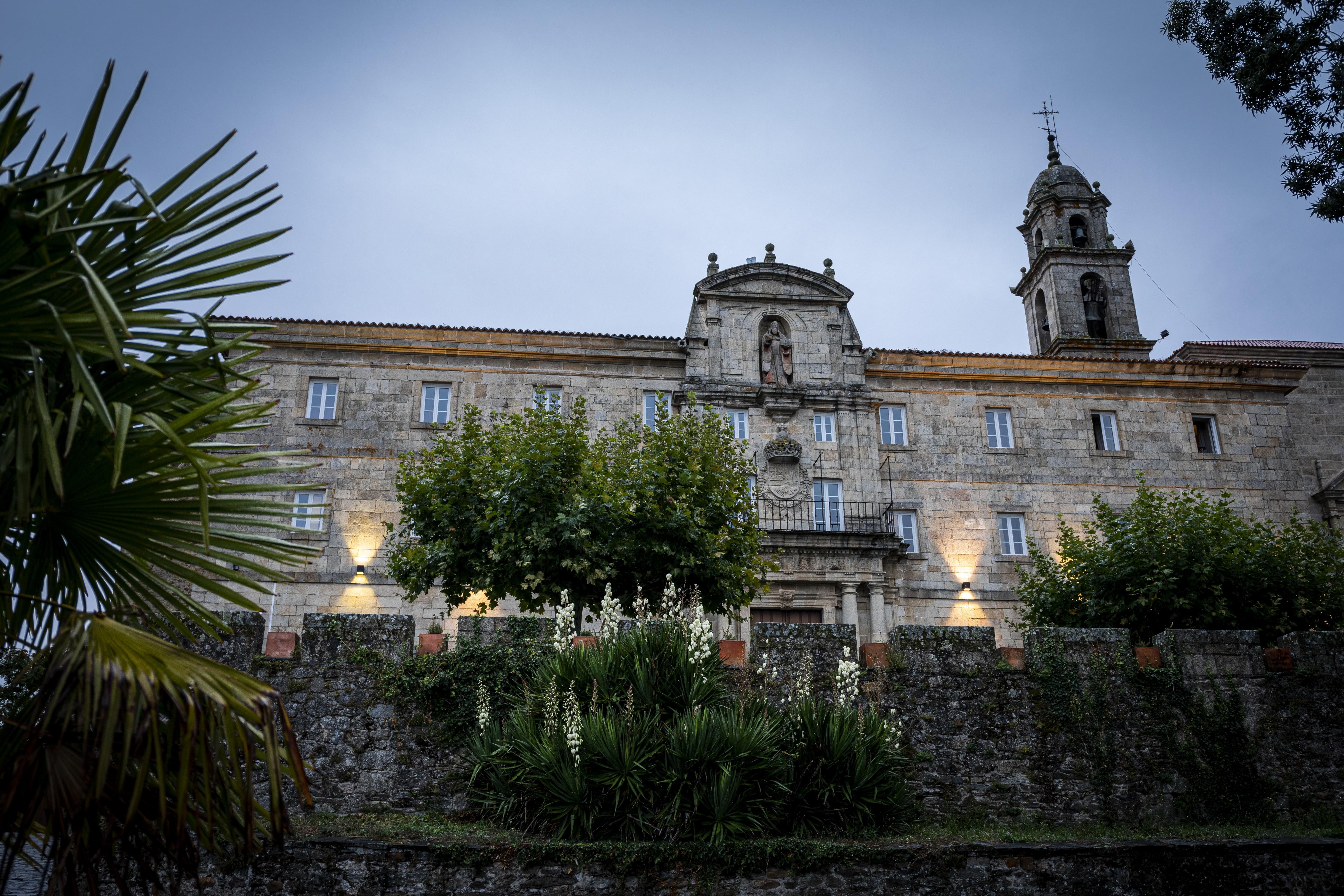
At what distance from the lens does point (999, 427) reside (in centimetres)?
2684

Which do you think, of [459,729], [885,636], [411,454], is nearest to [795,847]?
[459,729]

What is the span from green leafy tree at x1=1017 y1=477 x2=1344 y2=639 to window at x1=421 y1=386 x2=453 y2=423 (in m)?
15.0

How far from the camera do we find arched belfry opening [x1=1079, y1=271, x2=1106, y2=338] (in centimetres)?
3497

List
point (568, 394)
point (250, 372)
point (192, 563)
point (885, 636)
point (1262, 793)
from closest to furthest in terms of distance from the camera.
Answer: point (192, 563) < point (250, 372) < point (1262, 793) < point (885, 636) < point (568, 394)

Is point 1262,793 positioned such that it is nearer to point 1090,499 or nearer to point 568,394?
point 1090,499

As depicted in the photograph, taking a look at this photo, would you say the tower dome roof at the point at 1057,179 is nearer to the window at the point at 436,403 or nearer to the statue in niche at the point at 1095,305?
the statue in niche at the point at 1095,305

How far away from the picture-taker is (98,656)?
4352 mm

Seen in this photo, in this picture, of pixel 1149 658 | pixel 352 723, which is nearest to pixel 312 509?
pixel 352 723

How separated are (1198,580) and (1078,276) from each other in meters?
23.2

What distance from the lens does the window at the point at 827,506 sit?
81.3 ft

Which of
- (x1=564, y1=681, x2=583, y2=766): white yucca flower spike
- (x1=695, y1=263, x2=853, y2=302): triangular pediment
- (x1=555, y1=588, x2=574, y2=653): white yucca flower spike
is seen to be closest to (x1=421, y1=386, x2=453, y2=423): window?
(x1=695, y1=263, x2=853, y2=302): triangular pediment

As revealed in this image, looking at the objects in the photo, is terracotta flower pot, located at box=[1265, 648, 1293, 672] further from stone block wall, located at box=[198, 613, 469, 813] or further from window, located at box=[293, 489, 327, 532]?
window, located at box=[293, 489, 327, 532]

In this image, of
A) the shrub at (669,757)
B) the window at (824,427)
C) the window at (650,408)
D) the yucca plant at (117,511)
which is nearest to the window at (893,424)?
the window at (824,427)

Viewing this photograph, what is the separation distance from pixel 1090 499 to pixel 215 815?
80.6ft
